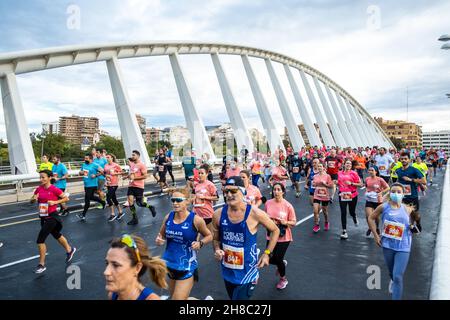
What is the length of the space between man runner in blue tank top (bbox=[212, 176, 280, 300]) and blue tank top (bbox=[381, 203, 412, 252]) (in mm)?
1765

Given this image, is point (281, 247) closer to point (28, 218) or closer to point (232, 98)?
point (28, 218)

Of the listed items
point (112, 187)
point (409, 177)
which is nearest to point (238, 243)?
point (409, 177)

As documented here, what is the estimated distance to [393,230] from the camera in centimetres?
427

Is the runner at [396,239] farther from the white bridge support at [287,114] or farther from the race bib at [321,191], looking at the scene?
the white bridge support at [287,114]

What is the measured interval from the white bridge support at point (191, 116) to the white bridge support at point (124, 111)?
4.28 meters

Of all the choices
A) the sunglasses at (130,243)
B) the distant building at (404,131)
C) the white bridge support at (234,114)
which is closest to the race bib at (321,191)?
the sunglasses at (130,243)

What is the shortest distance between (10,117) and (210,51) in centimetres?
1902

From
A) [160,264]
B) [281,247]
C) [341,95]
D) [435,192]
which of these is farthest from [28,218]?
[341,95]

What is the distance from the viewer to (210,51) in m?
29.7

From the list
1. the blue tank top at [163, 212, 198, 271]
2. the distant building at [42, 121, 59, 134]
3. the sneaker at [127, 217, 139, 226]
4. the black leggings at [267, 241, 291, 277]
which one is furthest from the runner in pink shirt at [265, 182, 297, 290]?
the distant building at [42, 121, 59, 134]

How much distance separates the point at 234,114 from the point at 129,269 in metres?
26.0

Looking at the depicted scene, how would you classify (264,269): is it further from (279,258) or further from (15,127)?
(15,127)

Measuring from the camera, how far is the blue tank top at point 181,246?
3.60 metres

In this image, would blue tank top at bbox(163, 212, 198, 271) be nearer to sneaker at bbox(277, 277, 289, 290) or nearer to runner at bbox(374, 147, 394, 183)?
sneaker at bbox(277, 277, 289, 290)
